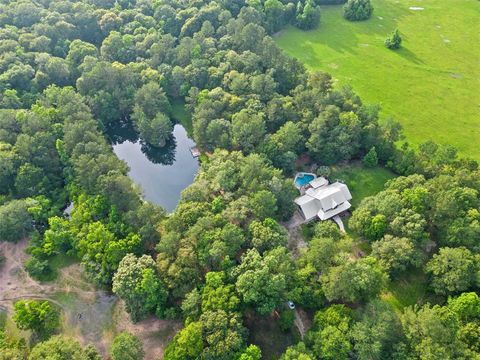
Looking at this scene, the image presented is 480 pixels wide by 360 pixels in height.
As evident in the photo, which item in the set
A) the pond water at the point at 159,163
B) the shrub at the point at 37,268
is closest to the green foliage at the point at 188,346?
the shrub at the point at 37,268

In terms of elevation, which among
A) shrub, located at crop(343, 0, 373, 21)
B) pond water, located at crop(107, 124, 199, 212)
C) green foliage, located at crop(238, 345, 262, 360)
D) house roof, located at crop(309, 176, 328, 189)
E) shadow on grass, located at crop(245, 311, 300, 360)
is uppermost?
shrub, located at crop(343, 0, 373, 21)

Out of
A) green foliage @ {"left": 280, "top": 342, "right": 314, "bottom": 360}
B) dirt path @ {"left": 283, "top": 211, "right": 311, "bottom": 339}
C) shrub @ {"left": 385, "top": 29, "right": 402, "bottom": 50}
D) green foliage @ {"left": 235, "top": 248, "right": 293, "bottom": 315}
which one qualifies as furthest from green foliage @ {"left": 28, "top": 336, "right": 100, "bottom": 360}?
shrub @ {"left": 385, "top": 29, "right": 402, "bottom": 50}

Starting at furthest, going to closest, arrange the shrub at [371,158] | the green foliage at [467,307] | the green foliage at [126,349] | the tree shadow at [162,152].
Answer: the tree shadow at [162,152]
the shrub at [371,158]
the green foliage at [467,307]
the green foliage at [126,349]

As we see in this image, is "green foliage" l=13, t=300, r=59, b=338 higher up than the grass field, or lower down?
lower down

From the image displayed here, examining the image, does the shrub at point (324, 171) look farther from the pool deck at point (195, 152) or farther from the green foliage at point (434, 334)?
the green foliage at point (434, 334)

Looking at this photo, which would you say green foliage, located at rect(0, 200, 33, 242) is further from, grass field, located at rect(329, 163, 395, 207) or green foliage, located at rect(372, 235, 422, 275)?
green foliage, located at rect(372, 235, 422, 275)

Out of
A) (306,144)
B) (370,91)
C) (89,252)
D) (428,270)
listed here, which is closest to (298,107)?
(306,144)
